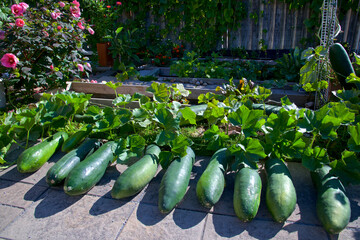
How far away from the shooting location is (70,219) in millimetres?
1919

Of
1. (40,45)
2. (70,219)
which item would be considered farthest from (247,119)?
(40,45)

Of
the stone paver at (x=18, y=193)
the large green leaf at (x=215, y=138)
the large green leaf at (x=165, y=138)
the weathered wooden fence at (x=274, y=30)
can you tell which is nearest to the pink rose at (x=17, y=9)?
the stone paver at (x=18, y=193)

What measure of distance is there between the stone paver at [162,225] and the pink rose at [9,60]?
261cm

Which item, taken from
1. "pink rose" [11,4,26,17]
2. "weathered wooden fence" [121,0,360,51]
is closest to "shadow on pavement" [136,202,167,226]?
"pink rose" [11,4,26,17]

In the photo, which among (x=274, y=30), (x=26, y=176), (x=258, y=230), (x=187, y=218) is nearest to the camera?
(x=258, y=230)

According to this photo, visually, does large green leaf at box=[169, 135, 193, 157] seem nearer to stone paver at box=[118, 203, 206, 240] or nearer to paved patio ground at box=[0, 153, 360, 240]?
paved patio ground at box=[0, 153, 360, 240]

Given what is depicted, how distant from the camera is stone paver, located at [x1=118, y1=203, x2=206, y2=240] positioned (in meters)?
1.76

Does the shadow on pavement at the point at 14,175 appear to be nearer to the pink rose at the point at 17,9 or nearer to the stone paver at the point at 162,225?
the stone paver at the point at 162,225

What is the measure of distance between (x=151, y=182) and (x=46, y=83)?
268 cm

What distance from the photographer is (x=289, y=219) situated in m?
1.86

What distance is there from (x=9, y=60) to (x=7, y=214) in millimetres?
2178

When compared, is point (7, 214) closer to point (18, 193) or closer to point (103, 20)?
point (18, 193)

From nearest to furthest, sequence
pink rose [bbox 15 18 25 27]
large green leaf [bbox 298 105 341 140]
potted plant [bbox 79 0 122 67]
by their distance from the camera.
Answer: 1. large green leaf [bbox 298 105 341 140]
2. pink rose [bbox 15 18 25 27]
3. potted plant [bbox 79 0 122 67]

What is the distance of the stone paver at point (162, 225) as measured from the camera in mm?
1760
